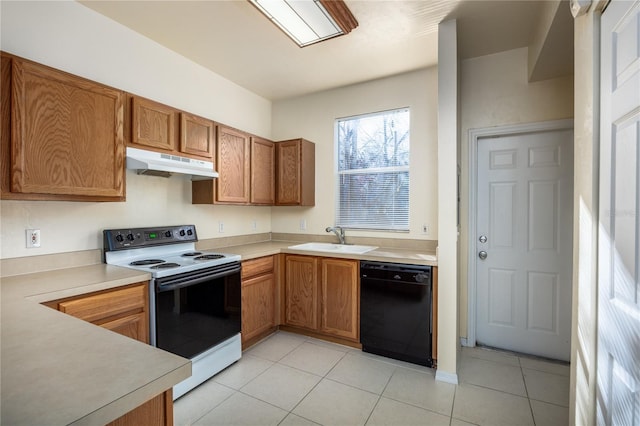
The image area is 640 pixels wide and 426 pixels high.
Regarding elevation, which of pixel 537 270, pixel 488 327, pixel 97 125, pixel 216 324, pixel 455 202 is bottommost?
pixel 488 327

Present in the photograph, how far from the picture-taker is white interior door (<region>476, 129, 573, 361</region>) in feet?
8.56

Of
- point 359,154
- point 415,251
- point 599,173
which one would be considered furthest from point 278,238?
point 599,173

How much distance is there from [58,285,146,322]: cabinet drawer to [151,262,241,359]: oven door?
0.32 ft

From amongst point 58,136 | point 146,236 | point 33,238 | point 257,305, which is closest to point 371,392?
point 257,305

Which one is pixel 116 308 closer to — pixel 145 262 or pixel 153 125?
pixel 145 262

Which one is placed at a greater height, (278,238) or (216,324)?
(278,238)

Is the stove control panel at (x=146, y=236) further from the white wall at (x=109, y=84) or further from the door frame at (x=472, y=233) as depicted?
the door frame at (x=472, y=233)

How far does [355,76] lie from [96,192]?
8.57ft

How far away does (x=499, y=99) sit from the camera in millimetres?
2764

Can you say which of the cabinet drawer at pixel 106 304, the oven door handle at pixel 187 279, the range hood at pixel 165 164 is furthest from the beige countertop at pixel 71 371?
the range hood at pixel 165 164

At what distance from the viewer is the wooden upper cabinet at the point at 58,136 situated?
160 centimetres

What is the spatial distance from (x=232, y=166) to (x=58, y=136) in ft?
4.55

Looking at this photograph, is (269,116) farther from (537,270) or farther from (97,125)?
(537,270)

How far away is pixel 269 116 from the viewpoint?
398 centimetres
